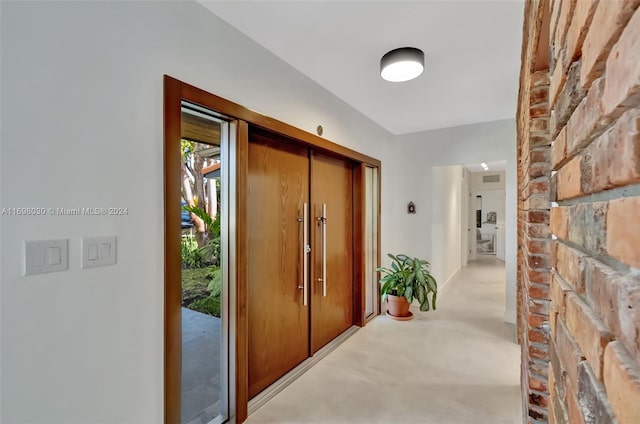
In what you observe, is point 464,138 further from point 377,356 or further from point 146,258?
point 146,258

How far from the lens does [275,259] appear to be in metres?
2.30

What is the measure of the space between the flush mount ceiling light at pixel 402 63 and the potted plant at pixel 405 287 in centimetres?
220

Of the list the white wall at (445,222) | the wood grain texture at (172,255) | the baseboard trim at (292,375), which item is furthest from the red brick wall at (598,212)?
the white wall at (445,222)

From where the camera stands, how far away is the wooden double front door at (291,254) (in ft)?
7.03

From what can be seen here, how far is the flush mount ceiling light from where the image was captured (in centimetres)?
199

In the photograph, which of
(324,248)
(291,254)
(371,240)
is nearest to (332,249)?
(324,248)

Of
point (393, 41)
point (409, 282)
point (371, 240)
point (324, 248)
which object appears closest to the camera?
point (393, 41)

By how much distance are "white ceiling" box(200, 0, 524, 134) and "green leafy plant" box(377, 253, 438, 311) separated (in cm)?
185

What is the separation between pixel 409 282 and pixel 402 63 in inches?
92.3

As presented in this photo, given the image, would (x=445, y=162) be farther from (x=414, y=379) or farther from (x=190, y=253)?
(x=190, y=253)

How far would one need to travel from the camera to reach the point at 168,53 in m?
1.45

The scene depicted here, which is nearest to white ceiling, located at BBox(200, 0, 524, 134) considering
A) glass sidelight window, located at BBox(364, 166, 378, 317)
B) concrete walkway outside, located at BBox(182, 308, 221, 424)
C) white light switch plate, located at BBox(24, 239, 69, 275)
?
glass sidelight window, located at BBox(364, 166, 378, 317)

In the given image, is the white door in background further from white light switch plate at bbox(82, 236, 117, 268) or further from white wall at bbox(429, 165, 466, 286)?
white light switch plate at bbox(82, 236, 117, 268)

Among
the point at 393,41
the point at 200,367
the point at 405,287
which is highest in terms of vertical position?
the point at 393,41
